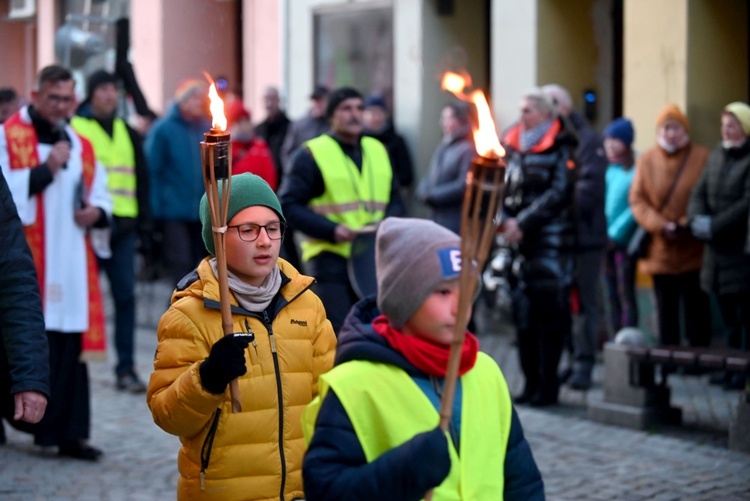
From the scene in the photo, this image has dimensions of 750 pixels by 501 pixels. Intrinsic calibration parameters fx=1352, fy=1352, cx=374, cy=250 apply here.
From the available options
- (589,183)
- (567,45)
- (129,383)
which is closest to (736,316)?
(589,183)

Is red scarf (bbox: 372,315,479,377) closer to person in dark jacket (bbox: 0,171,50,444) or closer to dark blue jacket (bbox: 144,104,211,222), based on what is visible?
person in dark jacket (bbox: 0,171,50,444)

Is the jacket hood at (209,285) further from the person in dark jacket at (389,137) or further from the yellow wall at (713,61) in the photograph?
the person in dark jacket at (389,137)

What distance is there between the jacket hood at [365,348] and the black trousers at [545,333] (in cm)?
577

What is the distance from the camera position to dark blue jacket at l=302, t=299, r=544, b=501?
8.93 ft

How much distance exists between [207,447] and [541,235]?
204 inches

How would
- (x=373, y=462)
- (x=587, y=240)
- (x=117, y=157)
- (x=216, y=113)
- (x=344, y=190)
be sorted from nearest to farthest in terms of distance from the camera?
1. (x=373, y=462)
2. (x=216, y=113)
3. (x=344, y=190)
4. (x=117, y=157)
5. (x=587, y=240)

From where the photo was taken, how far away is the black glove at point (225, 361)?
3.49 m

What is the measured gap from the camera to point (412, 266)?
2.98m

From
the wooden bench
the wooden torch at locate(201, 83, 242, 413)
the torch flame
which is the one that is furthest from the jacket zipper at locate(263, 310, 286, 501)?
the wooden bench

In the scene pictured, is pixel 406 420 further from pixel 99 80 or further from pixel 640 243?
pixel 640 243

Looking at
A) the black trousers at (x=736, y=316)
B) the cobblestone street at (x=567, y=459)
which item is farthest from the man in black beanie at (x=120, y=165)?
the black trousers at (x=736, y=316)

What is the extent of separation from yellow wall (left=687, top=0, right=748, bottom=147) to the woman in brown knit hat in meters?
1.27

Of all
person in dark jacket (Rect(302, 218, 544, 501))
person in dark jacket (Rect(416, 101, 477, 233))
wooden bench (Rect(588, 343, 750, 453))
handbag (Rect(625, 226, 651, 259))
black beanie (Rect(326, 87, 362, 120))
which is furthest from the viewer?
person in dark jacket (Rect(416, 101, 477, 233))

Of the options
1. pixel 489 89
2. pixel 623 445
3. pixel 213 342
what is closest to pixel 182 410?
pixel 213 342
